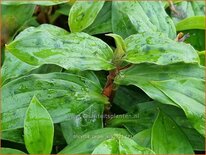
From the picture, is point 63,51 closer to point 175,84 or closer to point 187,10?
point 175,84

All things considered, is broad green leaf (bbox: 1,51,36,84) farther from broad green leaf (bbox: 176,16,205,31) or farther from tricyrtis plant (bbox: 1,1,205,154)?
broad green leaf (bbox: 176,16,205,31)

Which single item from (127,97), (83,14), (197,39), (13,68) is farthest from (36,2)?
(197,39)

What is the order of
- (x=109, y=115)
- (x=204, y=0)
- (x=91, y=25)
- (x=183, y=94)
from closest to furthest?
(x=183, y=94)
(x=109, y=115)
(x=91, y=25)
(x=204, y=0)

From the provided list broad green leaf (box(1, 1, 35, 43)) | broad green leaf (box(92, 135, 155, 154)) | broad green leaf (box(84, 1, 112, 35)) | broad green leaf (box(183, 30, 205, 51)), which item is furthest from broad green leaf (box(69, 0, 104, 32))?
broad green leaf (box(92, 135, 155, 154))

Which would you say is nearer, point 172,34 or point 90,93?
point 90,93

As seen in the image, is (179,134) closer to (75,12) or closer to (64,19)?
(75,12)

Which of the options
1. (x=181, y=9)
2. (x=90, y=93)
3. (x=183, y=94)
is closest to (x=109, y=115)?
(x=90, y=93)
